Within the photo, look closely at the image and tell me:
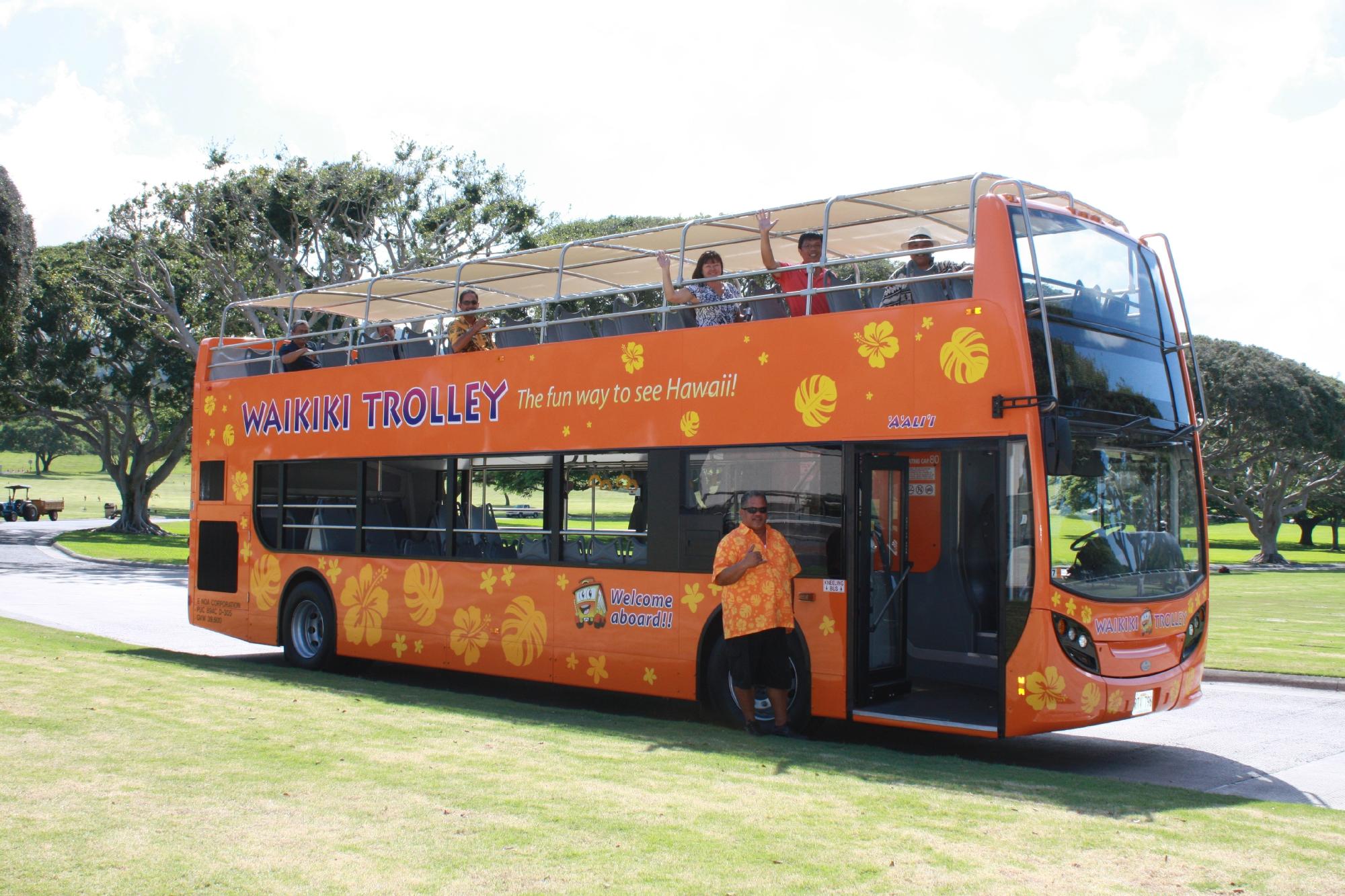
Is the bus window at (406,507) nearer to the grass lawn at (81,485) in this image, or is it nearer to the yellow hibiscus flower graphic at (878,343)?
the yellow hibiscus flower graphic at (878,343)

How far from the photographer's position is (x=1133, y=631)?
8.32 meters

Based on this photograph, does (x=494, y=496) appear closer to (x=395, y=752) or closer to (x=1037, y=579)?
(x=395, y=752)

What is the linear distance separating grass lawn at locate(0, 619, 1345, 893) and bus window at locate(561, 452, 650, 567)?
6.17 feet

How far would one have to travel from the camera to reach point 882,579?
938 cm

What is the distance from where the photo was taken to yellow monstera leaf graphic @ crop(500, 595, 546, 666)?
1110 centimetres

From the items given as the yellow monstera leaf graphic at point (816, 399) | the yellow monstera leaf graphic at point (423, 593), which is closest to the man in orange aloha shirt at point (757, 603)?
the yellow monstera leaf graphic at point (816, 399)

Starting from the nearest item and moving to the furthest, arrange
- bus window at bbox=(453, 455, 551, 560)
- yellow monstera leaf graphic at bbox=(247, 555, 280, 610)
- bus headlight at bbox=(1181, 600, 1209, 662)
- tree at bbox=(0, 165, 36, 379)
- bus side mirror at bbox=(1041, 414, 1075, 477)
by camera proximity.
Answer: bus side mirror at bbox=(1041, 414, 1075, 477)
bus headlight at bbox=(1181, 600, 1209, 662)
bus window at bbox=(453, 455, 551, 560)
yellow monstera leaf graphic at bbox=(247, 555, 280, 610)
tree at bbox=(0, 165, 36, 379)

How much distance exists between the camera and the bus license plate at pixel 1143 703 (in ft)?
27.0

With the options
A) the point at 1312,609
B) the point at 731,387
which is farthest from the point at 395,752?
the point at 1312,609

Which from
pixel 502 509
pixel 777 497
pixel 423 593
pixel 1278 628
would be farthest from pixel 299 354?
pixel 1278 628

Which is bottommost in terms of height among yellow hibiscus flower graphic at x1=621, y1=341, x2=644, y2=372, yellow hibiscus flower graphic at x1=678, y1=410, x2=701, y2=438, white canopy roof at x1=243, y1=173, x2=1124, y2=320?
yellow hibiscus flower graphic at x1=678, y1=410, x2=701, y2=438

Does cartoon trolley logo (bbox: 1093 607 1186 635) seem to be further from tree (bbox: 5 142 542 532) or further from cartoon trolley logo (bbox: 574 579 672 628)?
tree (bbox: 5 142 542 532)

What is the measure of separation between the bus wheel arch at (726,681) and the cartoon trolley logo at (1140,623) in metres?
2.14

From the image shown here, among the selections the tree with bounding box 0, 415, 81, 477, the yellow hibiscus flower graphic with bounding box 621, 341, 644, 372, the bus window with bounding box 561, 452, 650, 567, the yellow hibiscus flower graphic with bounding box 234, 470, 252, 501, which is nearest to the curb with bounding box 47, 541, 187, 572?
the yellow hibiscus flower graphic with bounding box 234, 470, 252, 501
